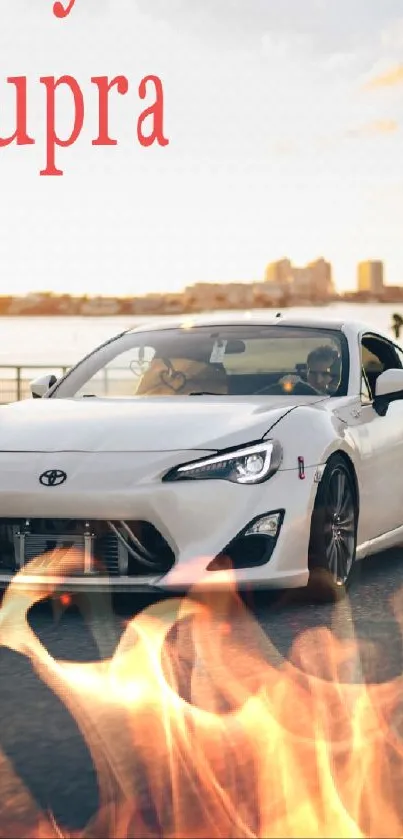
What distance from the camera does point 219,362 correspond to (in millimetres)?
8742

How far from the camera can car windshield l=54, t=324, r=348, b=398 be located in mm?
8477

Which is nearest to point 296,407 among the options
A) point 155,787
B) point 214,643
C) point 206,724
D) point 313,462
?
point 313,462

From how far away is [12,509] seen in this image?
707 cm

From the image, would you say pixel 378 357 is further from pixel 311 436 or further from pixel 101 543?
pixel 101 543

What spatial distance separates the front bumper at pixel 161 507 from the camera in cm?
694

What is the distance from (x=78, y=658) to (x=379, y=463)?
2.76m

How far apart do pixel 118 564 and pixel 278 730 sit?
6.79ft

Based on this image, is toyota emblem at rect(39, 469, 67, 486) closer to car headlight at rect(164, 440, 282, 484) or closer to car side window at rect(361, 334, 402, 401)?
car headlight at rect(164, 440, 282, 484)

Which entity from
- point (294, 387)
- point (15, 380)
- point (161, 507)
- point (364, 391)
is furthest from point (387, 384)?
point (15, 380)

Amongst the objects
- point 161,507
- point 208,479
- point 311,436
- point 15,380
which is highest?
point 15,380

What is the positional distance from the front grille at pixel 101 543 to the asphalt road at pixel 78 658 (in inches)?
10.0

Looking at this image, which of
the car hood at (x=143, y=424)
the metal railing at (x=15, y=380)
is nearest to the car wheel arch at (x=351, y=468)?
the car hood at (x=143, y=424)

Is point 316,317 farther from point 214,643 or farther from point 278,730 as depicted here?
point 278,730

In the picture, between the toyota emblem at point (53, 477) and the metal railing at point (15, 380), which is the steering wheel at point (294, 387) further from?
the metal railing at point (15, 380)
